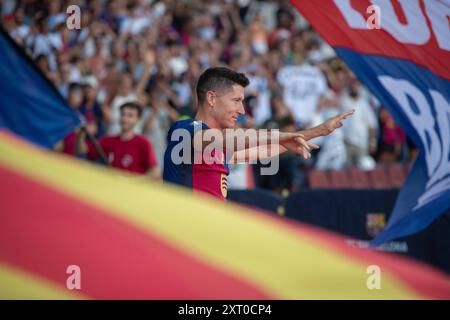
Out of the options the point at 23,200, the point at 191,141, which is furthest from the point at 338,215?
the point at 23,200

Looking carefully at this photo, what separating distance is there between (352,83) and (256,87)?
1806mm

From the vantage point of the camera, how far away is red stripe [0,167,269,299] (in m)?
4.61

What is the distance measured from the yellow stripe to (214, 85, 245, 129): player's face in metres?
2.57

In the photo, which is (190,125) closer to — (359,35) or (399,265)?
(359,35)

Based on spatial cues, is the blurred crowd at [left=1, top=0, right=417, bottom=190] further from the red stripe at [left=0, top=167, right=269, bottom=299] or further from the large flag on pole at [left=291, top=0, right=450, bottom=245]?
the red stripe at [left=0, top=167, right=269, bottom=299]

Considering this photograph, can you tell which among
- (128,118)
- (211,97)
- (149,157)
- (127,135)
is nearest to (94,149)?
(127,135)

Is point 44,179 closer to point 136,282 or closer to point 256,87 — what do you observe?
point 136,282

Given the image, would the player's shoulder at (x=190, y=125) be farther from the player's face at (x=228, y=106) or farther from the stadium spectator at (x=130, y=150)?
the stadium spectator at (x=130, y=150)

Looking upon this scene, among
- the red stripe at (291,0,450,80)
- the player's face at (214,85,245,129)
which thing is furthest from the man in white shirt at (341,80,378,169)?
the player's face at (214,85,245,129)

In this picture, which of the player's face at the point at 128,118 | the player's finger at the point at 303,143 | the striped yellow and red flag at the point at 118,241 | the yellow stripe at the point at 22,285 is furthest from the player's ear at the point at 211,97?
the player's face at the point at 128,118

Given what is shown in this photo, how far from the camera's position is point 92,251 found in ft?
15.7

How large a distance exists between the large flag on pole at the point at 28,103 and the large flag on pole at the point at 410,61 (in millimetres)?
4155

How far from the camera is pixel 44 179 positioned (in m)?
4.97

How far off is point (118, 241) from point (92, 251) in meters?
0.19
